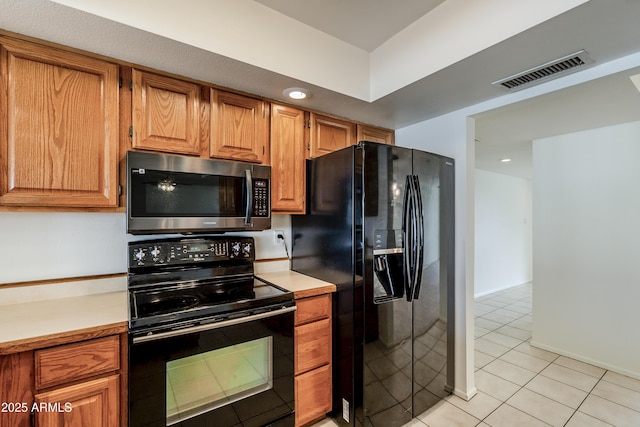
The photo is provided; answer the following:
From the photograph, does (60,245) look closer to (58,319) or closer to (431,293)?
(58,319)

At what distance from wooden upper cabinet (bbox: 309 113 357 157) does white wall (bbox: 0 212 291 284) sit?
1.38 metres

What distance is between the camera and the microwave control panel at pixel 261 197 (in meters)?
1.89

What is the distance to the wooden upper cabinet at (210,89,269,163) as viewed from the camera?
1853 mm

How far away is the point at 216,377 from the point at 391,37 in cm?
235

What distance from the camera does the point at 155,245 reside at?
1744 mm

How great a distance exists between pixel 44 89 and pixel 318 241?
68.1 inches

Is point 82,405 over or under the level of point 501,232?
under

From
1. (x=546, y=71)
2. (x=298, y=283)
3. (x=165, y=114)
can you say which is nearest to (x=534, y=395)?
(x=298, y=283)

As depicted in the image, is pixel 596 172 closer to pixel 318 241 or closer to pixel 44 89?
pixel 318 241

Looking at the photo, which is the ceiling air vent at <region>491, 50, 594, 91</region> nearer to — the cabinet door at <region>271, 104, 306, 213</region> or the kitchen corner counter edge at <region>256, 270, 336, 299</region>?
the cabinet door at <region>271, 104, 306, 213</region>

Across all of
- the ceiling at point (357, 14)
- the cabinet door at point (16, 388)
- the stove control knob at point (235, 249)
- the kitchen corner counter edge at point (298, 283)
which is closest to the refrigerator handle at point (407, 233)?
the kitchen corner counter edge at point (298, 283)

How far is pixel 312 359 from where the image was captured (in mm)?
1853

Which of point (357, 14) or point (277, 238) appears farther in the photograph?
point (277, 238)

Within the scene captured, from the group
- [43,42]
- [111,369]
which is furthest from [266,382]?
[43,42]
